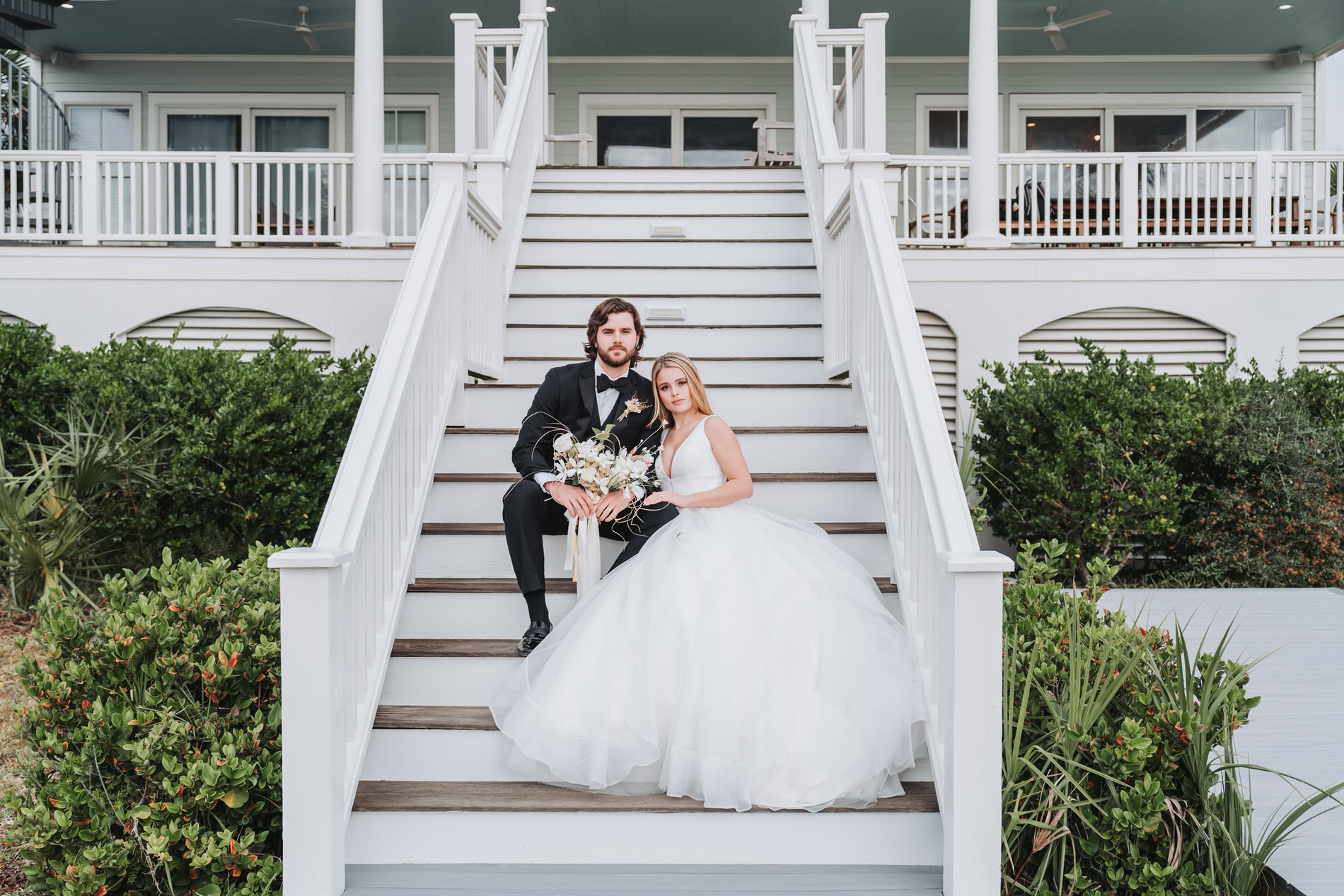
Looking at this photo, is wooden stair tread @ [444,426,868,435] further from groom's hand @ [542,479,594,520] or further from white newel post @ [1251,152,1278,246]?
white newel post @ [1251,152,1278,246]

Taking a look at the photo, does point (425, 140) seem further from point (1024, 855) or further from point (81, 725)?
point (1024, 855)

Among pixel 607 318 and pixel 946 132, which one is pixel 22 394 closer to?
pixel 607 318

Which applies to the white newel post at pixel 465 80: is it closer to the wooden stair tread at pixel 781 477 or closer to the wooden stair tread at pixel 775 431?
the wooden stair tread at pixel 775 431

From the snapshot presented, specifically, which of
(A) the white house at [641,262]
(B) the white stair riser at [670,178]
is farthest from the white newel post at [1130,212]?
(B) the white stair riser at [670,178]

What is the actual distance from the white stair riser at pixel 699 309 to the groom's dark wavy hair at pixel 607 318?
4.35 feet

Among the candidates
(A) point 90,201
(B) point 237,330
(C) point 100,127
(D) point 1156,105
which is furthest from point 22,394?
(D) point 1156,105

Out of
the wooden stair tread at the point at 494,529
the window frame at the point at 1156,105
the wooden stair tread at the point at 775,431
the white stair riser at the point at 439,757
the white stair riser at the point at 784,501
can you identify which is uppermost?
the window frame at the point at 1156,105

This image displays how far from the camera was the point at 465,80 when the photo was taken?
549cm

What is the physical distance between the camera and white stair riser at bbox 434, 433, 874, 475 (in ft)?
13.4

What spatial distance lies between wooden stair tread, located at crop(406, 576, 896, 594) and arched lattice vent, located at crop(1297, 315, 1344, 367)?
20.0ft

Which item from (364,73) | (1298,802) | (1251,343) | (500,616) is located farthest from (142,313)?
(1251,343)

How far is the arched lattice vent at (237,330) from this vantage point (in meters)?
7.77

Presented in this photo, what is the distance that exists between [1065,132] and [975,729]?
35.1ft

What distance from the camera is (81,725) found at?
102 inches
